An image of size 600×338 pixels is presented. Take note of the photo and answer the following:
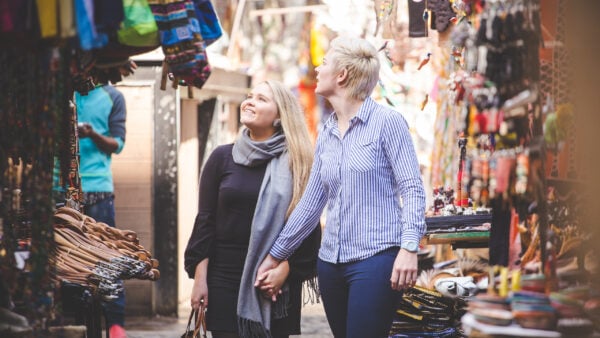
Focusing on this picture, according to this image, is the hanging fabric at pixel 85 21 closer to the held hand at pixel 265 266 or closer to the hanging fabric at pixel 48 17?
the hanging fabric at pixel 48 17

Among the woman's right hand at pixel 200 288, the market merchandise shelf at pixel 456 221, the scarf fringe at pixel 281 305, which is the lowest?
the scarf fringe at pixel 281 305

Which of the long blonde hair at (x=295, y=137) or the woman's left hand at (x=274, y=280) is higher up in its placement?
the long blonde hair at (x=295, y=137)

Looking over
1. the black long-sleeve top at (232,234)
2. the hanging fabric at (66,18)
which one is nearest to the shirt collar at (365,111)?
the black long-sleeve top at (232,234)

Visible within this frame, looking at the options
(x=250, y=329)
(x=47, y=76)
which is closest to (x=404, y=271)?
(x=250, y=329)

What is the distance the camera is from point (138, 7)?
3764mm

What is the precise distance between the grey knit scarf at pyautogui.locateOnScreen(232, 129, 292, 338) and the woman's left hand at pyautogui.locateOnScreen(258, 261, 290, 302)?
38mm

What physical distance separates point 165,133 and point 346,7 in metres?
2.05

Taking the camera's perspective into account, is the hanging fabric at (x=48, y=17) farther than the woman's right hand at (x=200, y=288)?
No

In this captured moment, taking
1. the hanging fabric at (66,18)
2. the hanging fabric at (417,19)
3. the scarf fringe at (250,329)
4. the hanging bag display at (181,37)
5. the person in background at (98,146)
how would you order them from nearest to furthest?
the hanging fabric at (66,18) < the hanging bag display at (181,37) < the scarf fringe at (250,329) < the hanging fabric at (417,19) < the person in background at (98,146)

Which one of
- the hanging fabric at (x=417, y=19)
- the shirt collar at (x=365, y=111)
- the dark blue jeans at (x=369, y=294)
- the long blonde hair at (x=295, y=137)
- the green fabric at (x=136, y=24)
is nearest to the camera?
the green fabric at (x=136, y=24)

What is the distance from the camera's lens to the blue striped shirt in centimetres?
455

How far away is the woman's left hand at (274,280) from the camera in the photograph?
5.09 metres

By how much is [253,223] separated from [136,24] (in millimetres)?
1656

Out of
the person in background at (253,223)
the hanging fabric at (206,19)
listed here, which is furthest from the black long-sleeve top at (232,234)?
the hanging fabric at (206,19)
